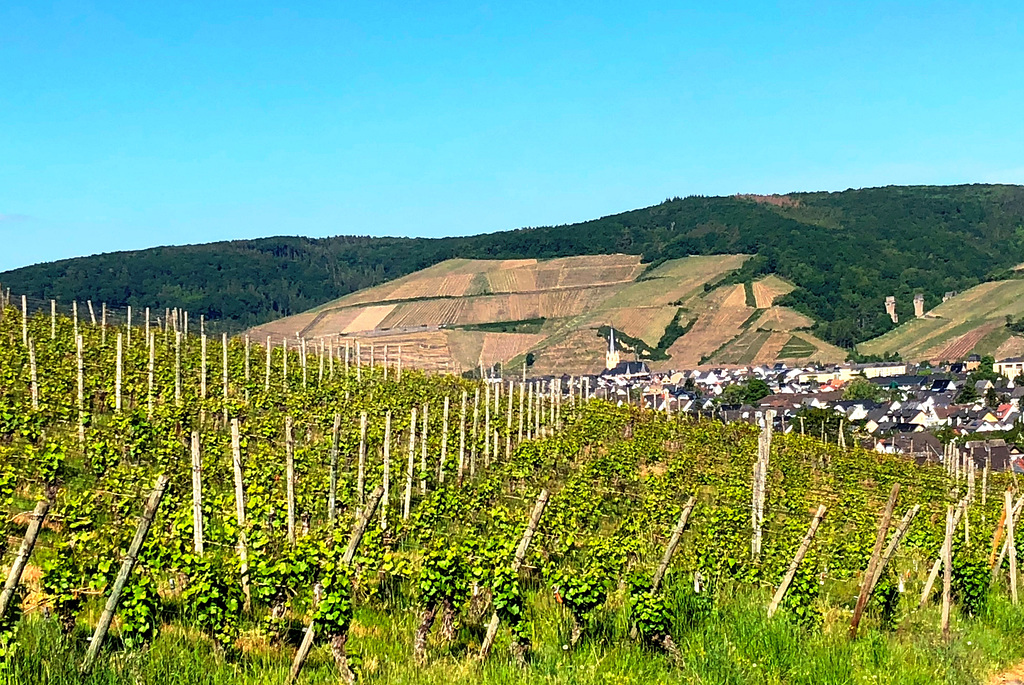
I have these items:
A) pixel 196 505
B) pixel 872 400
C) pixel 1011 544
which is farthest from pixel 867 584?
pixel 872 400

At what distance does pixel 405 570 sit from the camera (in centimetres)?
1126

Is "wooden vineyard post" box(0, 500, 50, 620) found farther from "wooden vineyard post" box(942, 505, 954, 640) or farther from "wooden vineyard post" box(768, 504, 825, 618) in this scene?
"wooden vineyard post" box(942, 505, 954, 640)

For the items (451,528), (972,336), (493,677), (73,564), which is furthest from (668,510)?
(972,336)

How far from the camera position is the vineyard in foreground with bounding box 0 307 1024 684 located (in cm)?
941

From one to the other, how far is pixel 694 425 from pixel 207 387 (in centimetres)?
2021

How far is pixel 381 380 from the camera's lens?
38000 millimetres

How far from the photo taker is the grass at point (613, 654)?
28.4 feet

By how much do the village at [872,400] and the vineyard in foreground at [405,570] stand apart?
28.2m

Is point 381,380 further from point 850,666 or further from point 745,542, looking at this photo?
point 850,666

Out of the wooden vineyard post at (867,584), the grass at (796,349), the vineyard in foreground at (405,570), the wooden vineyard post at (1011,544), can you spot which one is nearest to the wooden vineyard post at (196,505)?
the vineyard in foreground at (405,570)

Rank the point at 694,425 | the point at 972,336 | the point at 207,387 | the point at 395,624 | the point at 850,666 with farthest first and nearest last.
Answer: the point at 972,336
the point at 694,425
the point at 207,387
the point at 395,624
the point at 850,666

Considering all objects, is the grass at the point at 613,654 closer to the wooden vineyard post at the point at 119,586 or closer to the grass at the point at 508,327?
the wooden vineyard post at the point at 119,586

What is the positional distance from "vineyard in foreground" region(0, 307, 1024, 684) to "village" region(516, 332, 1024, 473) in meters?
28.2

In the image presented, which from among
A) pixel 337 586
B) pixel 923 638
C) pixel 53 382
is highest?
pixel 53 382
